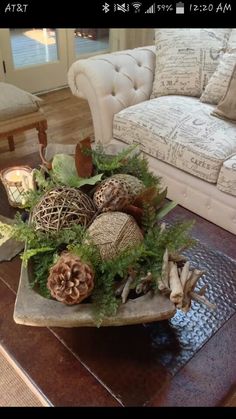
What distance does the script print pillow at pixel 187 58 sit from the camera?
6.17 ft

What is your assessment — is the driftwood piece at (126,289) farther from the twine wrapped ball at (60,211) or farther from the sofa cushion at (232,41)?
the sofa cushion at (232,41)

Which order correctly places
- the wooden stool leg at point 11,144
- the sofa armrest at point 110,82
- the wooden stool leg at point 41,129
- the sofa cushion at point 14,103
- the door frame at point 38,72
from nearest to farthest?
the sofa armrest at point 110,82
the sofa cushion at point 14,103
the wooden stool leg at point 41,129
the wooden stool leg at point 11,144
the door frame at point 38,72

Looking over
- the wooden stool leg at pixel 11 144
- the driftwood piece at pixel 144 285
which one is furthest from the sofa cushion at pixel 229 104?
the wooden stool leg at pixel 11 144

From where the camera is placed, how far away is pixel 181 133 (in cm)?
162

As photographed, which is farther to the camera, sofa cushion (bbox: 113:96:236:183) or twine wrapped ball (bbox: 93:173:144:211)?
sofa cushion (bbox: 113:96:236:183)

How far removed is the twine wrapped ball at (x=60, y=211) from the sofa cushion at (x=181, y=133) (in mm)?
793

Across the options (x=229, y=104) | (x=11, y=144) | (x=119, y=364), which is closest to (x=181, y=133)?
(x=229, y=104)

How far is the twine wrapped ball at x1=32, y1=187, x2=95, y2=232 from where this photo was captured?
2.77 ft

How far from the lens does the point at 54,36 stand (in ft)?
10.9

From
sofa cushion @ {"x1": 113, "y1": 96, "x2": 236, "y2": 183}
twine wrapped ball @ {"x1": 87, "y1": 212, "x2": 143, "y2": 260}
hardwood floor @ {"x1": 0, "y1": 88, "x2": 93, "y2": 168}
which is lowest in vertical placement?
hardwood floor @ {"x1": 0, "y1": 88, "x2": 93, "y2": 168}

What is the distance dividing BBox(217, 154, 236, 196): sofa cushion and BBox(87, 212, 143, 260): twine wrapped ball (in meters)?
0.73
